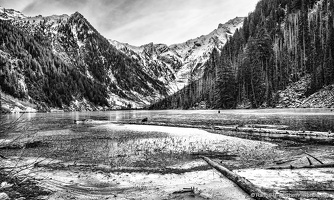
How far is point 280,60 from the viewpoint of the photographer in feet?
371

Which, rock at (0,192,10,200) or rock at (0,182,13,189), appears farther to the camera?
rock at (0,182,13,189)

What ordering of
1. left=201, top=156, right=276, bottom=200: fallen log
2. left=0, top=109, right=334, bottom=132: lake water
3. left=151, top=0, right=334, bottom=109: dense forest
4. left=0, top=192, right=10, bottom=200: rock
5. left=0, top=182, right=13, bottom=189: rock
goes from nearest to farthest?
left=201, top=156, right=276, bottom=200: fallen log < left=0, top=192, right=10, bottom=200: rock < left=0, top=182, right=13, bottom=189: rock < left=0, top=109, right=334, bottom=132: lake water < left=151, top=0, right=334, bottom=109: dense forest

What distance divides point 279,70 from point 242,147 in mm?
104873

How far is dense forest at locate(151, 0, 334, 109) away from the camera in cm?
9606

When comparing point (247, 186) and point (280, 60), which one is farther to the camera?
point (280, 60)

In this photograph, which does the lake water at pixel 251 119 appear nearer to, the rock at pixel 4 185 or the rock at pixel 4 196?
the rock at pixel 4 185

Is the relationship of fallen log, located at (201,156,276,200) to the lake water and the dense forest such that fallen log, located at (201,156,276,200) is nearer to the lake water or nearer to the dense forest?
the lake water

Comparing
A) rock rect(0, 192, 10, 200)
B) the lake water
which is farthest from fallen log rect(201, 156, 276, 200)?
the lake water

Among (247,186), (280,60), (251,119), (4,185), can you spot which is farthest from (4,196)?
(280,60)

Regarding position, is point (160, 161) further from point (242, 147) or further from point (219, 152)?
point (242, 147)

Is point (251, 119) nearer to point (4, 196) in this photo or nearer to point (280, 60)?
point (4, 196)

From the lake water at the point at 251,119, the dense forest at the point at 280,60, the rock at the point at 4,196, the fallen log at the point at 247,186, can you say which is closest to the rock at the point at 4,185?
the rock at the point at 4,196

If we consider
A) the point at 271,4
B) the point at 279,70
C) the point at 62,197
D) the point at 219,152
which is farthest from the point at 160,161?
the point at 271,4

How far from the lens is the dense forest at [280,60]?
96062 millimetres
